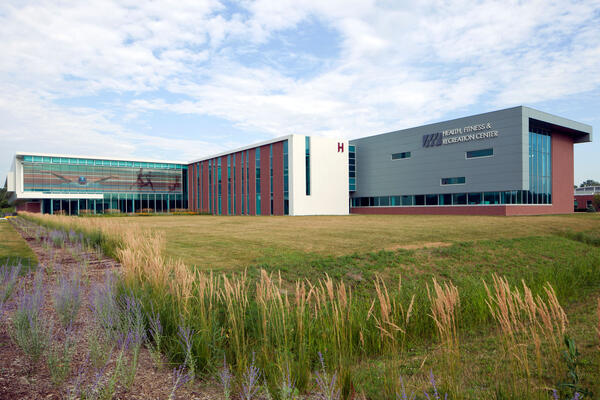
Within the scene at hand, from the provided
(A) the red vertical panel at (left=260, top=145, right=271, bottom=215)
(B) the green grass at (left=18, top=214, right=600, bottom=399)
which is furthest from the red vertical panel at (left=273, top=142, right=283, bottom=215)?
(B) the green grass at (left=18, top=214, right=600, bottom=399)

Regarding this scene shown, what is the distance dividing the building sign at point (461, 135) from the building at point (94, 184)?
49.0 meters

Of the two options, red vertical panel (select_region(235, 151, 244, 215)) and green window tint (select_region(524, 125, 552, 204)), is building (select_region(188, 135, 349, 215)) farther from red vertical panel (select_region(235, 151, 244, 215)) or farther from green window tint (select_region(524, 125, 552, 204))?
green window tint (select_region(524, 125, 552, 204))

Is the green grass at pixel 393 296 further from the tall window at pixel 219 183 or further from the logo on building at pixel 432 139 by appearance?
the tall window at pixel 219 183

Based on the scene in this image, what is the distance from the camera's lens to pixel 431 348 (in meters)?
6.35

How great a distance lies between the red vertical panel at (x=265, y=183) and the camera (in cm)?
5247

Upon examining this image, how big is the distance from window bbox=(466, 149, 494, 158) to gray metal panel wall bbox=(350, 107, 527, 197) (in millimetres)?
372

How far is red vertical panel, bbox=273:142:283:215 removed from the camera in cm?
5000

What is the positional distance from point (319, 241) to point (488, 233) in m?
9.95

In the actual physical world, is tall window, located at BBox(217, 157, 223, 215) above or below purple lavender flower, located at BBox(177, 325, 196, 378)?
above

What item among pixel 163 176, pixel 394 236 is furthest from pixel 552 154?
pixel 163 176

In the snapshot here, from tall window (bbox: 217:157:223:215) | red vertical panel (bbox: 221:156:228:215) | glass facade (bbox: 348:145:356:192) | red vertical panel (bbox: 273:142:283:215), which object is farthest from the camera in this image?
tall window (bbox: 217:157:223:215)

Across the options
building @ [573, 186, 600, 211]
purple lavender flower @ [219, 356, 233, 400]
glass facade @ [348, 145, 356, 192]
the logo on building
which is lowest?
purple lavender flower @ [219, 356, 233, 400]

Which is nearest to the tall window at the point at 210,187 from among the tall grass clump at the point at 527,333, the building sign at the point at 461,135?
the building sign at the point at 461,135

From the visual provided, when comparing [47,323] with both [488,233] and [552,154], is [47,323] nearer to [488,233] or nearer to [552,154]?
[488,233]
